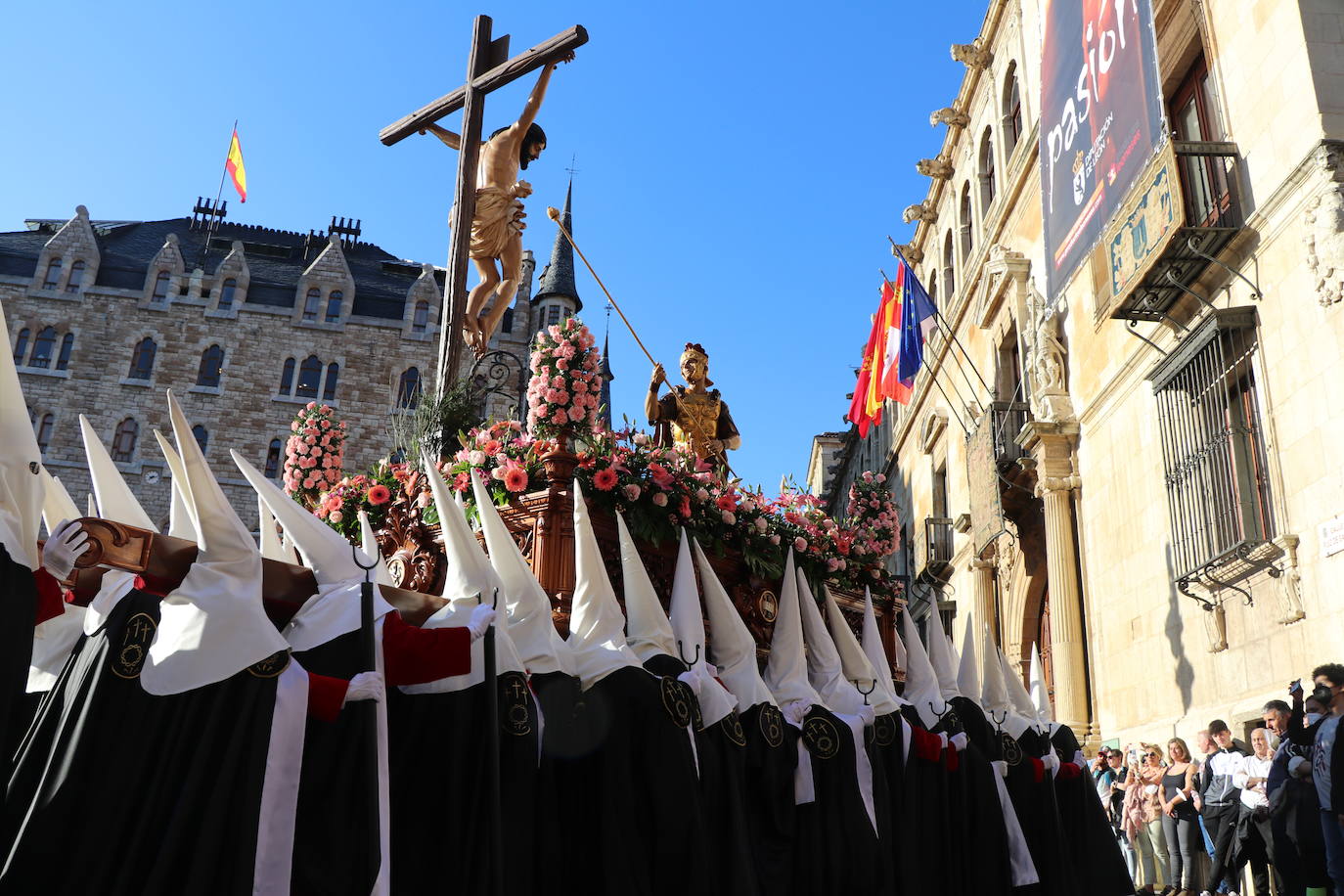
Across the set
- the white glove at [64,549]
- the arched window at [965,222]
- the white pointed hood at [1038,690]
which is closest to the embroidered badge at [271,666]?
the white glove at [64,549]

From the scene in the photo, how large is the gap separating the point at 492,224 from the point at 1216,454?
25.9 feet

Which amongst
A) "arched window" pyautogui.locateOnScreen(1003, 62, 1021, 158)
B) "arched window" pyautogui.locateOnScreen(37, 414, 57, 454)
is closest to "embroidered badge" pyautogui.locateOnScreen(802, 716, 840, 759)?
"arched window" pyautogui.locateOnScreen(1003, 62, 1021, 158)

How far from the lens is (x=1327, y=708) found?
704 cm

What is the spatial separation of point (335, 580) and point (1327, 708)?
20.6ft

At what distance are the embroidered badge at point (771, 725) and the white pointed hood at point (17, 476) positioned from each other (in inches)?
147

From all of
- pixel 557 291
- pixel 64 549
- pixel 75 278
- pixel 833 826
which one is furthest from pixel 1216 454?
pixel 75 278

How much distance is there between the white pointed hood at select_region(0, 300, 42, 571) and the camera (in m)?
3.48

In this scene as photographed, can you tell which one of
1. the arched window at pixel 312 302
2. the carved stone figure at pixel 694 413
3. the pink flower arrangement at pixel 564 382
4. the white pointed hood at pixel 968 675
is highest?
the arched window at pixel 312 302

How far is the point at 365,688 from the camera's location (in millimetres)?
4027

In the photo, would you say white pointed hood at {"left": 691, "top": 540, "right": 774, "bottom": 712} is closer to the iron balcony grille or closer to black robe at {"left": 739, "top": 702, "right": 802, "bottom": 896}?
black robe at {"left": 739, "top": 702, "right": 802, "bottom": 896}

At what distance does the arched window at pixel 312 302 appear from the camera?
4169cm

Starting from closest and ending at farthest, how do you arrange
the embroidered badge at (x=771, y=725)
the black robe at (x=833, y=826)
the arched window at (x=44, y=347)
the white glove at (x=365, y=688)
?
the white glove at (x=365, y=688) → the embroidered badge at (x=771, y=725) → the black robe at (x=833, y=826) → the arched window at (x=44, y=347)

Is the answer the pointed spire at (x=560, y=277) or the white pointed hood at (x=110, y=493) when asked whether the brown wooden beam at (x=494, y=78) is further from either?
the pointed spire at (x=560, y=277)

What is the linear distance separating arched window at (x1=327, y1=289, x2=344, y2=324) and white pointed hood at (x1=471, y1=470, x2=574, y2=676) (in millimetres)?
38515
